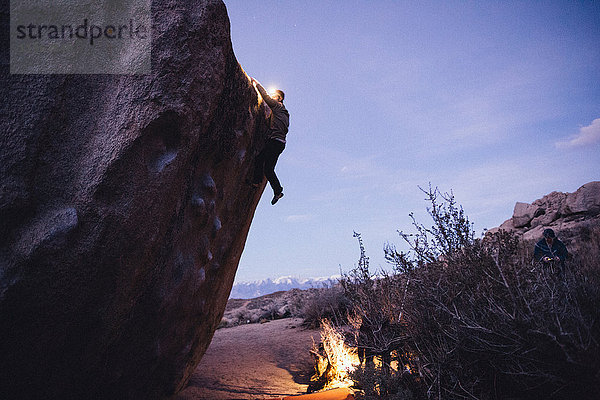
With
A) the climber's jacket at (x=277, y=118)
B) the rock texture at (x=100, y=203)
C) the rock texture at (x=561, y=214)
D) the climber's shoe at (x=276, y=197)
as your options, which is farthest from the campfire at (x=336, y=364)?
the rock texture at (x=561, y=214)

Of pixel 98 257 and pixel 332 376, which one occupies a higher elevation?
pixel 98 257

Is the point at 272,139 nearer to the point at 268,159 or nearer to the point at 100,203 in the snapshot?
the point at 268,159

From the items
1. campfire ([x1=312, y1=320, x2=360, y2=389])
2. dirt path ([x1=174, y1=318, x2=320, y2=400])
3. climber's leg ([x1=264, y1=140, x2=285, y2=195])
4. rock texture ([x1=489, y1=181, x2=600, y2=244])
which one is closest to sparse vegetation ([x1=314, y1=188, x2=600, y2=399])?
campfire ([x1=312, y1=320, x2=360, y2=389])

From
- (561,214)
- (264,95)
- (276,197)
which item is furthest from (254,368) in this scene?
(561,214)

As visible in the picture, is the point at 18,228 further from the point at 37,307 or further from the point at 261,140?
the point at 261,140

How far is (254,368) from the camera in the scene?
647cm

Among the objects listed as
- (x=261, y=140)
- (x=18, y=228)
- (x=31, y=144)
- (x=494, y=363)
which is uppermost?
(x=261, y=140)

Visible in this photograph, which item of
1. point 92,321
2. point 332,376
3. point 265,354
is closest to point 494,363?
point 332,376

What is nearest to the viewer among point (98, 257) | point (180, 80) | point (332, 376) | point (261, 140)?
point (98, 257)

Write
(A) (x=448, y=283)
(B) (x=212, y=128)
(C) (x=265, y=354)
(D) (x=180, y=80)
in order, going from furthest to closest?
1. (C) (x=265, y=354)
2. (A) (x=448, y=283)
3. (B) (x=212, y=128)
4. (D) (x=180, y=80)

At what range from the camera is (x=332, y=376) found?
5000mm

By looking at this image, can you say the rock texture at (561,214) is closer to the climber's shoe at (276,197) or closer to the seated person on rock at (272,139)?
the climber's shoe at (276,197)

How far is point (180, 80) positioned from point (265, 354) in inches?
274

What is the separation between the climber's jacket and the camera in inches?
173
